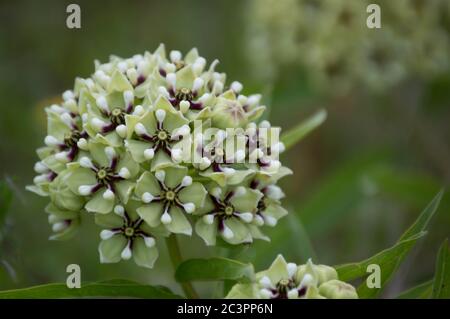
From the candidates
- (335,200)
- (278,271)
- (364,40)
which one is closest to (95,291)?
(278,271)

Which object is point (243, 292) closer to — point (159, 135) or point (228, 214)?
point (228, 214)

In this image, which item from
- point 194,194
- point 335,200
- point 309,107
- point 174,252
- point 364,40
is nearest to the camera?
point 194,194

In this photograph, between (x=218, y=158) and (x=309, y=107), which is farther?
(x=309, y=107)

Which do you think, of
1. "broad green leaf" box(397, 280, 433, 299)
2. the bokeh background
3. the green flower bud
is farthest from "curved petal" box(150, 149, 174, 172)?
"broad green leaf" box(397, 280, 433, 299)

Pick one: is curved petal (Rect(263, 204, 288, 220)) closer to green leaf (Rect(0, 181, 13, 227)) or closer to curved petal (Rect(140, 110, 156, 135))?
curved petal (Rect(140, 110, 156, 135))

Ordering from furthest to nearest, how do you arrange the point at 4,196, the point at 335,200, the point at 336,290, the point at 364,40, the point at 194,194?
the point at 335,200 < the point at 364,40 < the point at 4,196 < the point at 194,194 < the point at 336,290
